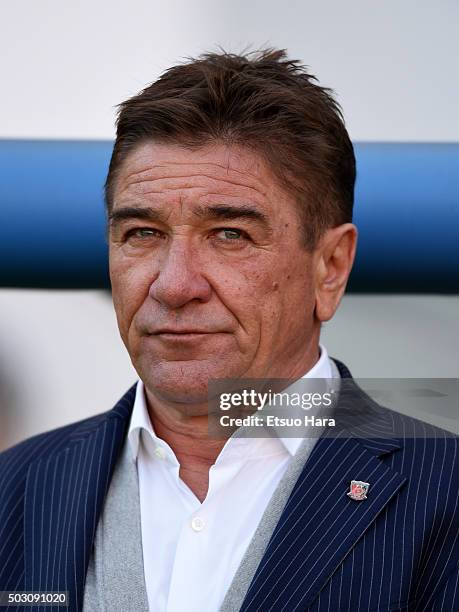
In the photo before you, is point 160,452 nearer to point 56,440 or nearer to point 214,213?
point 56,440

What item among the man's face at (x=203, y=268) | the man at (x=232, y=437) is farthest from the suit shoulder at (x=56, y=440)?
the man's face at (x=203, y=268)

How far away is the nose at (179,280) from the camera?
1994 millimetres

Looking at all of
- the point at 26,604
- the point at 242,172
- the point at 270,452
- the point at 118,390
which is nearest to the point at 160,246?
the point at 242,172

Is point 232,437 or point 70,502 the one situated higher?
point 232,437

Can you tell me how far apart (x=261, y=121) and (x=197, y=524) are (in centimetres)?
83

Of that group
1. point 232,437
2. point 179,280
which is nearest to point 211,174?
point 179,280

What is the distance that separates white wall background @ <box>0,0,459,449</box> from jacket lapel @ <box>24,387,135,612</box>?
2.66 ft

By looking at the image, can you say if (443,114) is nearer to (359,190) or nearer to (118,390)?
(359,190)

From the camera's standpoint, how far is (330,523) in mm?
2004

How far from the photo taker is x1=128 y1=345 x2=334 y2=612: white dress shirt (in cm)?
202

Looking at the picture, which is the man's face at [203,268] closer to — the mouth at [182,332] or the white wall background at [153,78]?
the mouth at [182,332]

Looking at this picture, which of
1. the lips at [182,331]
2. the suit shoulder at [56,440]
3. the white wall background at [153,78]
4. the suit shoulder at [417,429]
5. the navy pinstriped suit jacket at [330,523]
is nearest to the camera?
the navy pinstriped suit jacket at [330,523]

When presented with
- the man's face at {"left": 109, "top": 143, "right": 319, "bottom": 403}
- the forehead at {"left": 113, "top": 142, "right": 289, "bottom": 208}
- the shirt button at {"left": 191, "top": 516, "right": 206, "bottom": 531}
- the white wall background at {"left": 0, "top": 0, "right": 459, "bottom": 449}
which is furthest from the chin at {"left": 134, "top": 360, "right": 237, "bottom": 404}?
the white wall background at {"left": 0, "top": 0, "right": 459, "bottom": 449}

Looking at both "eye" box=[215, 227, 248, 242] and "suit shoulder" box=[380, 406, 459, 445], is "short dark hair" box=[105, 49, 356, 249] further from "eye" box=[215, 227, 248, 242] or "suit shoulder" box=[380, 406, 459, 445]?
"suit shoulder" box=[380, 406, 459, 445]
